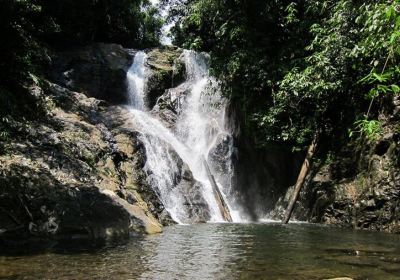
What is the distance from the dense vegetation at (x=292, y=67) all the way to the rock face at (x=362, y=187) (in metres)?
0.68

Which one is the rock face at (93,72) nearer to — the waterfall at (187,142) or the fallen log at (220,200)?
the waterfall at (187,142)

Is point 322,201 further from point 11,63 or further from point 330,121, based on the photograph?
point 11,63

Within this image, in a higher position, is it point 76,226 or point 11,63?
point 11,63

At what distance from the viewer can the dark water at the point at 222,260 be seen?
577 cm

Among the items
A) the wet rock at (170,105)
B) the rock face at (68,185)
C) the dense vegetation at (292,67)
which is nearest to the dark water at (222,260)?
the rock face at (68,185)

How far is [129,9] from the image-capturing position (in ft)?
93.1

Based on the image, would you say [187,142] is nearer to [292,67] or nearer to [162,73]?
[162,73]

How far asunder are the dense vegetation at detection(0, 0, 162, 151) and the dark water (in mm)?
2702

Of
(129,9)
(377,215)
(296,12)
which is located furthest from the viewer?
(129,9)

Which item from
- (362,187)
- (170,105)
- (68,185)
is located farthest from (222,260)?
(170,105)

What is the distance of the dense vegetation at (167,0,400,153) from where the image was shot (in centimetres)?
1326

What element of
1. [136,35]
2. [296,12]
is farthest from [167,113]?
[136,35]

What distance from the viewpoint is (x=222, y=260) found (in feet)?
22.7

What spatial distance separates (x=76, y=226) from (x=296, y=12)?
478 inches
